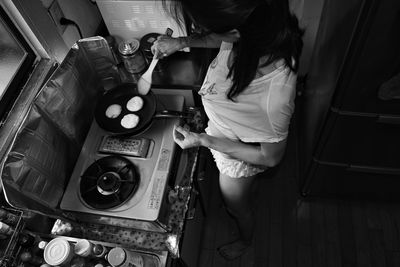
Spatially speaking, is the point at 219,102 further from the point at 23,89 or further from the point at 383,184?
the point at 383,184

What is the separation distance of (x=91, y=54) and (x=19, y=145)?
1.48ft

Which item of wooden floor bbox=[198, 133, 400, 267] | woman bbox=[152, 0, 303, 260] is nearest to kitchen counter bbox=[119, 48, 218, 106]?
woman bbox=[152, 0, 303, 260]

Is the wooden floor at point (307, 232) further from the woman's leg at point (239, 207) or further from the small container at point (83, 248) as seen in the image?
the small container at point (83, 248)

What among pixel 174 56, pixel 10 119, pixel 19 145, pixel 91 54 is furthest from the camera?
pixel 174 56

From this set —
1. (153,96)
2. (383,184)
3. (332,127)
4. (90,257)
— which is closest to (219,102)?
(153,96)

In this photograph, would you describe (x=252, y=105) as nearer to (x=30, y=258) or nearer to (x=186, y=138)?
(x=186, y=138)

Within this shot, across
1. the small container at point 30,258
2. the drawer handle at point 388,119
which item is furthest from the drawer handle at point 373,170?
the small container at point 30,258

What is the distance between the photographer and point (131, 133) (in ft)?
3.97

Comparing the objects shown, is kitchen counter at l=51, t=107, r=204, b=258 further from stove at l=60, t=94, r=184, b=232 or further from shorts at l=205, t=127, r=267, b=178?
shorts at l=205, t=127, r=267, b=178

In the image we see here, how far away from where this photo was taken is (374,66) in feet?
3.43

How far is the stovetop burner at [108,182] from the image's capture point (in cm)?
110

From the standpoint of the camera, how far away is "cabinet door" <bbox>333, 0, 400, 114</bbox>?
0.92 m

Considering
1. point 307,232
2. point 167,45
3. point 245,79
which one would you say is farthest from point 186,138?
point 307,232

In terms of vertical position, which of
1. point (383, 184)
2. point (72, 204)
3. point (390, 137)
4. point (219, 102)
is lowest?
point (383, 184)
